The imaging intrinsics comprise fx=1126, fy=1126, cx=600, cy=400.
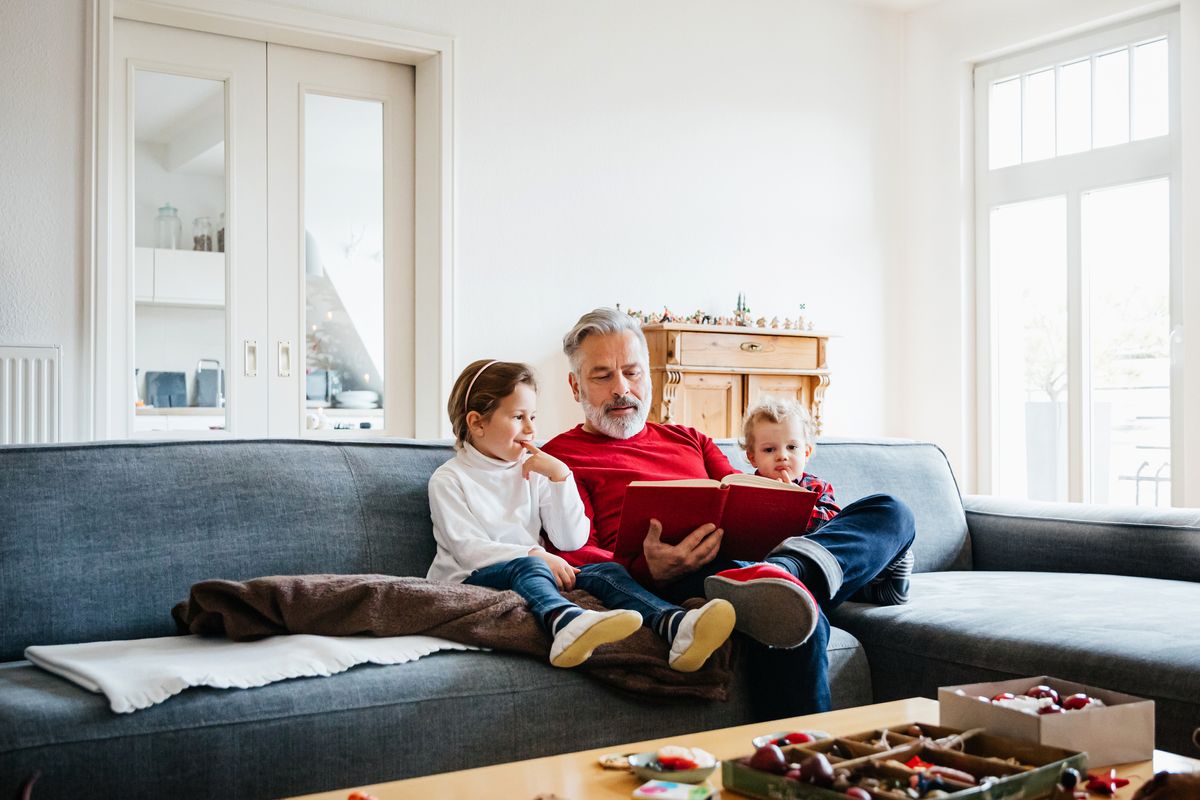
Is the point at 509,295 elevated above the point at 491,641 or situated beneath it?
elevated above

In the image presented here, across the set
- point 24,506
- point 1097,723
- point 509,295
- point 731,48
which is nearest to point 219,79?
point 509,295

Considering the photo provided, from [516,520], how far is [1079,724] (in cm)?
124

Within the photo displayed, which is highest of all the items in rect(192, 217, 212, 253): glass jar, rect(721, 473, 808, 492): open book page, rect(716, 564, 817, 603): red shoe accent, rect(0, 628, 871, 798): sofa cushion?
rect(192, 217, 212, 253): glass jar

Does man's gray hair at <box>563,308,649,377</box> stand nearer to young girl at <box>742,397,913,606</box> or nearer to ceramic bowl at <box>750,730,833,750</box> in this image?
young girl at <box>742,397,913,606</box>

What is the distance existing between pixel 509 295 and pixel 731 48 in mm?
1633

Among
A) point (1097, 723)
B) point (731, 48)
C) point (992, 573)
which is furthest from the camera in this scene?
point (731, 48)

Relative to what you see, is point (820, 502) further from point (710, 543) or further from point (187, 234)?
point (187, 234)

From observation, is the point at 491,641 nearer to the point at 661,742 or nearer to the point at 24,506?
the point at 661,742

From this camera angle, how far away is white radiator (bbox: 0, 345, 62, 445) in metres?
3.57

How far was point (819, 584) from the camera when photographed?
203cm

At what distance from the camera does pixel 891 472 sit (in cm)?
296

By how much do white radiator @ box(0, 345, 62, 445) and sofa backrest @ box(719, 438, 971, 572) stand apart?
7.32ft

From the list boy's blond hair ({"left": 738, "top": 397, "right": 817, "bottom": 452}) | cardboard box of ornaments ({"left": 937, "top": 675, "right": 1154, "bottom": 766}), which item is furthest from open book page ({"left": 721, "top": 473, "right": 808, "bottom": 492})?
cardboard box of ornaments ({"left": 937, "top": 675, "right": 1154, "bottom": 766})

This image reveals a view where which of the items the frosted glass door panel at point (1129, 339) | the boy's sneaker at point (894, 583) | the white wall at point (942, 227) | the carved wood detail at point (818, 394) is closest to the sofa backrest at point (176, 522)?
the boy's sneaker at point (894, 583)
